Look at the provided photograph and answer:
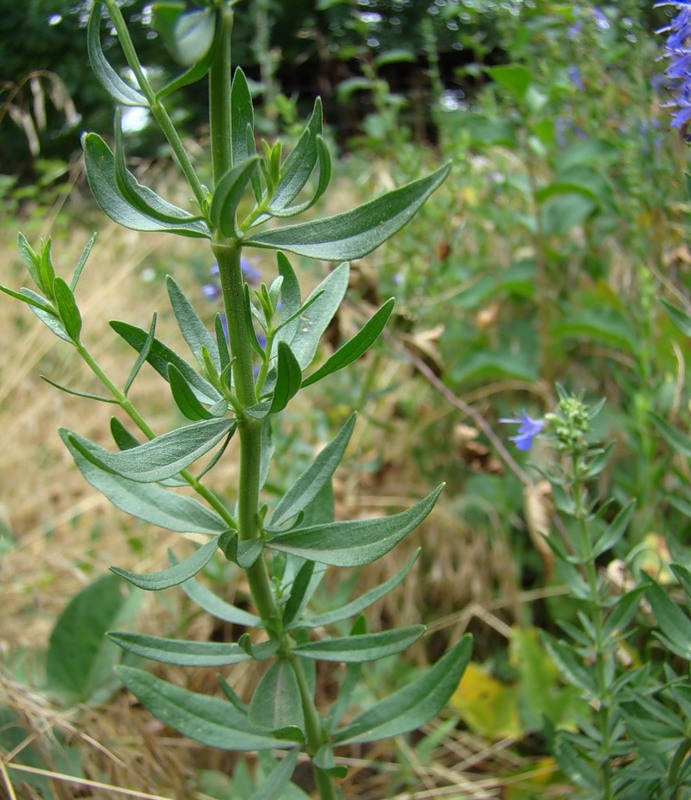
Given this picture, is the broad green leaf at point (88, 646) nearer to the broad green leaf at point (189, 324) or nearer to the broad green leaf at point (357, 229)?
the broad green leaf at point (189, 324)

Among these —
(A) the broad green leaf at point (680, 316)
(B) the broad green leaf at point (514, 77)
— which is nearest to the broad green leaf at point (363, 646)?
(A) the broad green leaf at point (680, 316)

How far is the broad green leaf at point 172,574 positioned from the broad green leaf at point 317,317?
23 cm

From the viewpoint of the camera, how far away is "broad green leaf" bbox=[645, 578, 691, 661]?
0.93 meters

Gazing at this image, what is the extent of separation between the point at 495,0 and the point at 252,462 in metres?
2.02

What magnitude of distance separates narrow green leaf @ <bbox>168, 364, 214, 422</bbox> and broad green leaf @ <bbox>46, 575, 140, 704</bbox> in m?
0.90

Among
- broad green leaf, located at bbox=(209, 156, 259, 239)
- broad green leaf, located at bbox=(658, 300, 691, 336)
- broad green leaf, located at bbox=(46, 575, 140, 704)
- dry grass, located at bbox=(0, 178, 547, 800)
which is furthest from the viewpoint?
broad green leaf, located at bbox=(46, 575, 140, 704)

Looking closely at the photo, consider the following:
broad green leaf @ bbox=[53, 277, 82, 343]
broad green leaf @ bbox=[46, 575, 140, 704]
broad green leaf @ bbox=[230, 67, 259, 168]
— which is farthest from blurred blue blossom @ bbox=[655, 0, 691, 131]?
broad green leaf @ bbox=[46, 575, 140, 704]

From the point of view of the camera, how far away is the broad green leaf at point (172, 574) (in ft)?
2.43

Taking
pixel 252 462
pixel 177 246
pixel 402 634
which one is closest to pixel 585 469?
pixel 402 634

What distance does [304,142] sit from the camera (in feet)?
2.54

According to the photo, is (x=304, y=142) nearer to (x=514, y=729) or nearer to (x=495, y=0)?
(x=514, y=729)

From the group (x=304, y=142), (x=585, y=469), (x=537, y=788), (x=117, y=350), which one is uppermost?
(x=304, y=142)

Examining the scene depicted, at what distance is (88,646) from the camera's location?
1.50 m

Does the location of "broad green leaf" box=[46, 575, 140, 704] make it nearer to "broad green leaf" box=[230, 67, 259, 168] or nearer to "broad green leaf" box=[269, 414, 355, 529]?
"broad green leaf" box=[269, 414, 355, 529]
